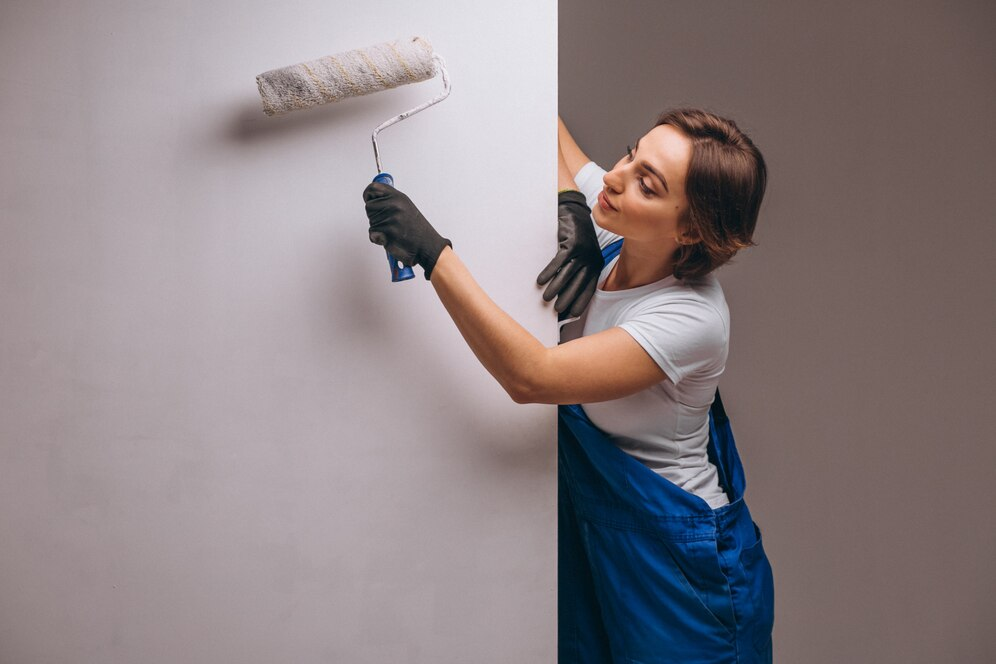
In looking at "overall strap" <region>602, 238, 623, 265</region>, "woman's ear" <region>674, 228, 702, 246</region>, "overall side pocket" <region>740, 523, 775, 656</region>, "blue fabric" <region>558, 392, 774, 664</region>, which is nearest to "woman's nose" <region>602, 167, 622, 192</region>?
"woman's ear" <region>674, 228, 702, 246</region>

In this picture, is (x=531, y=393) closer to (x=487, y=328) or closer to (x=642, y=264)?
(x=487, y=328)

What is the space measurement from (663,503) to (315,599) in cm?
49

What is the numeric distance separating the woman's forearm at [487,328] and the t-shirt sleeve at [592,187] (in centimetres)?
37

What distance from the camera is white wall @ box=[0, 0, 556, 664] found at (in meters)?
1.03

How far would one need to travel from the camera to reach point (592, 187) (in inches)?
50.4

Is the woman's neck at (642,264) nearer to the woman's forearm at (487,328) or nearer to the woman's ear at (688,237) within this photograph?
the woman's ear at (688,237)

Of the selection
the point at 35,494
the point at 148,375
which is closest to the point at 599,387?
the point at 148,375

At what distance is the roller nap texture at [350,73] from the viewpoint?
3.13 feet

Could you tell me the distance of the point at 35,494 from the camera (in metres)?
1.06

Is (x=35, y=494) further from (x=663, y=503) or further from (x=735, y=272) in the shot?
(x=735, y=272)

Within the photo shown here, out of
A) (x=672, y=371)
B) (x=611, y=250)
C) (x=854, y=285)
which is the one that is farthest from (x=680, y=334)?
(x=854, y=285)

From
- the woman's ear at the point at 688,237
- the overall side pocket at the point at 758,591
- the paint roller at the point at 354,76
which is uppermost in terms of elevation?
the paint roller at the point at 354,76

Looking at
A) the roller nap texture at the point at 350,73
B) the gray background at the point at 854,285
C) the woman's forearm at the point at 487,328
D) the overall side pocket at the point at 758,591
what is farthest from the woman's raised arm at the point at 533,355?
the gray background at the point at 854,285

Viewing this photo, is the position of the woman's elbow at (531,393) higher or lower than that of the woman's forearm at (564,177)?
lower
